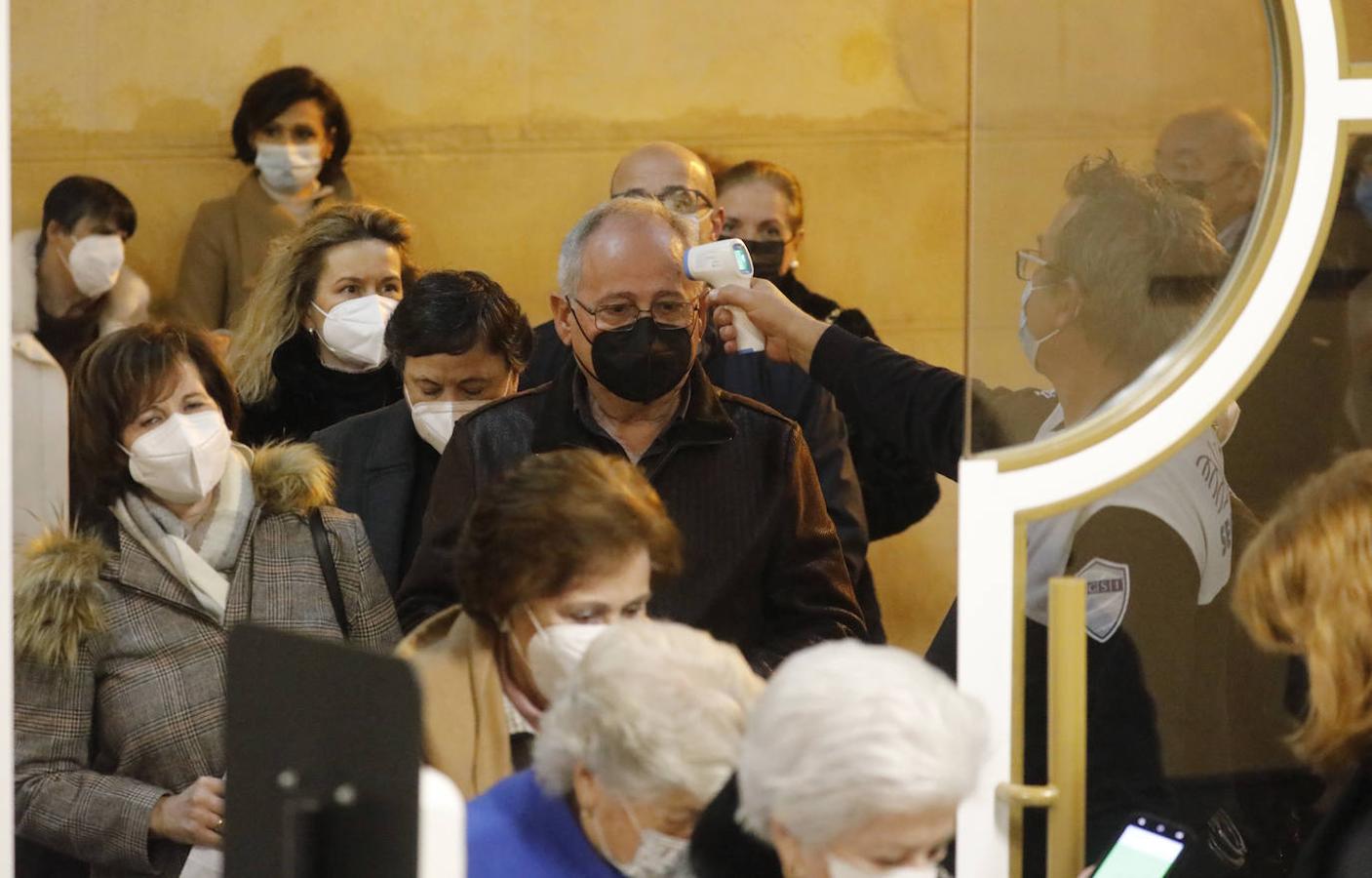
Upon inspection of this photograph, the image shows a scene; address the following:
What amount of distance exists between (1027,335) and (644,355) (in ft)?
1.56

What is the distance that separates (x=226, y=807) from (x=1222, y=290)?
3.88 ft

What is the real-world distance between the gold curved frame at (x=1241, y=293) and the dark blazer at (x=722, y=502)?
35cm

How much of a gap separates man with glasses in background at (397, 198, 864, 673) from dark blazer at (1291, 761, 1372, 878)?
0.60 meters

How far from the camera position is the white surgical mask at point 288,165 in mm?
3594

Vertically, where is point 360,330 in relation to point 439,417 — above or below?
above

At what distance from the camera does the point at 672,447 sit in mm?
2391

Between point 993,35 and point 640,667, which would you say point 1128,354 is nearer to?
point 993,35

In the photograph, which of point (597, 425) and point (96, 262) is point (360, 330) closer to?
point (597, 425)

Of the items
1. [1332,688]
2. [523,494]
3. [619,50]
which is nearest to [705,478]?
[523,494]

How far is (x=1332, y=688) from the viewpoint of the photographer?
208 cm

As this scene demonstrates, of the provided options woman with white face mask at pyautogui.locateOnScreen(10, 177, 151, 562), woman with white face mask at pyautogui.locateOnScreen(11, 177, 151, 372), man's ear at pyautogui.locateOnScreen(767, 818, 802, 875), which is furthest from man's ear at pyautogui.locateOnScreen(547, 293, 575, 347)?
woman with white face mask at pyautogui.locateOnScreen(11, 177, 151, 372)

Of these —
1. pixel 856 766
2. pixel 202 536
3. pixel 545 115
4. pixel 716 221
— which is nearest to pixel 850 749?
pixel 856 766

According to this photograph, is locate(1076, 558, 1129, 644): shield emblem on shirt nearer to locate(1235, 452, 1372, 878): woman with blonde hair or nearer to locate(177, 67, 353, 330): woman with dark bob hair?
locate(1235, 452, 1372, 878): woman with blonde hair

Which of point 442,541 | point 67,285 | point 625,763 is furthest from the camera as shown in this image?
point 67,285
